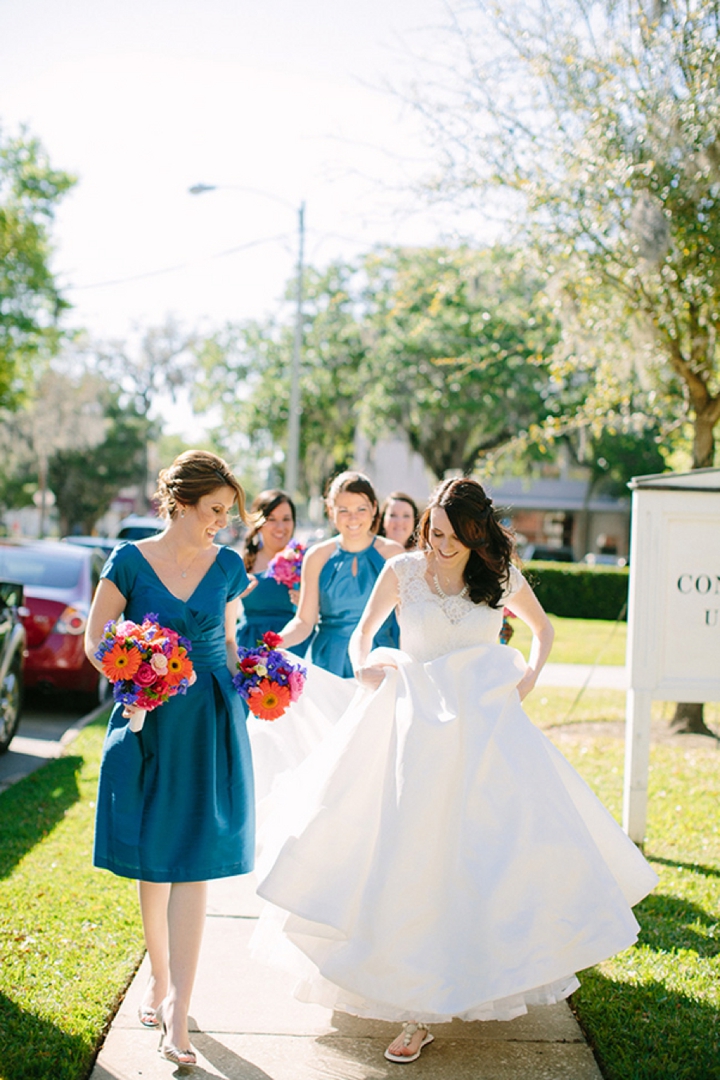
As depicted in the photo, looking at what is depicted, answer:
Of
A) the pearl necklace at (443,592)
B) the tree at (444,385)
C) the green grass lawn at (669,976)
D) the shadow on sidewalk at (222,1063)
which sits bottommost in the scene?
the green grass lawn at (669,976)

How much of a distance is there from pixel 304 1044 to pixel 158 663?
1497mm

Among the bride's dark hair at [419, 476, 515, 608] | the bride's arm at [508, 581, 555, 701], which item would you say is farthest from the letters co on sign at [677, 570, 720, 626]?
the bride's dark hair at [419, 476, 515, 608]

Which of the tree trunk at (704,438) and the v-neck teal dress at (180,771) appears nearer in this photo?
the v-neck teal dress at (180,771)

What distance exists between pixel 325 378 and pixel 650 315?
26183mm

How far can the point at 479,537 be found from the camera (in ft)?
12.9

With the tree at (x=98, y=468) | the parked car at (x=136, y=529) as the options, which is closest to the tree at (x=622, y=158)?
the parked car at (x=136, y=529)

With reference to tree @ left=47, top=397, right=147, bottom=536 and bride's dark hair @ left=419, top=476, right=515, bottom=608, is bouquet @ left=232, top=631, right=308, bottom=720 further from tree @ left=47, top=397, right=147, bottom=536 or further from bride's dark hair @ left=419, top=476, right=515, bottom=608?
tree @ left=47, top=397, right=147, bottom=536

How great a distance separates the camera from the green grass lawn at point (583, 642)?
15711 mm

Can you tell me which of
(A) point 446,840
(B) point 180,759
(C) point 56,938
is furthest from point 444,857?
(C) point 56,938

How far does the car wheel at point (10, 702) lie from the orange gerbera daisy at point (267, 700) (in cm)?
461

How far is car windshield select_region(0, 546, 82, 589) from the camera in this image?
10352 millimetres

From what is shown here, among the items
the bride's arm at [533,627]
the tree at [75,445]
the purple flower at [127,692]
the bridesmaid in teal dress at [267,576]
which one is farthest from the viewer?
the tree at [75,445]

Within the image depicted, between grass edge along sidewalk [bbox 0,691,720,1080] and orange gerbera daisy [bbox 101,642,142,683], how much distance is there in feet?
4.24

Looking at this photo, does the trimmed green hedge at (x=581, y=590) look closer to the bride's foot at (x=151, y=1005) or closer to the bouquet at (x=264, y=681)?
the bouquet at (x=264, y=681)
